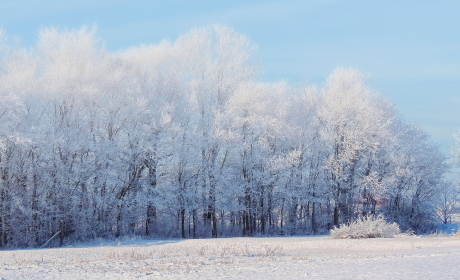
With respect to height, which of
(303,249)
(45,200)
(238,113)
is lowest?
(303,249)

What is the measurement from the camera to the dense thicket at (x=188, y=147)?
2195cm

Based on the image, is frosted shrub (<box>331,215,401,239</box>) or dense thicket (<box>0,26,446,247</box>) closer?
frosted shrub (<box>331,215,401,239</box>)

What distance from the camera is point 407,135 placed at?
34.5 m

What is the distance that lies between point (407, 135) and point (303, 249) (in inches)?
889

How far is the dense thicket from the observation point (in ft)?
72.0

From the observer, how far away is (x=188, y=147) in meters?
26.4

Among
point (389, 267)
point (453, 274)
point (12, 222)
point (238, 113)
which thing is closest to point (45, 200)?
point (12, 222)

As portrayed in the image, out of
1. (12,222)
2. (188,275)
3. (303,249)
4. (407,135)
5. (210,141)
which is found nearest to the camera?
(188,275)

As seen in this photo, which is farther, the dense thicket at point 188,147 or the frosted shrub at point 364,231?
the dense thicket at point 188,147

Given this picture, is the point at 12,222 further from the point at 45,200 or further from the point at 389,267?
the point at 389,267

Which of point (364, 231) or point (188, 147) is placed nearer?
point (364, 231)

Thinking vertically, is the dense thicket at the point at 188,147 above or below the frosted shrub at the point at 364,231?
above

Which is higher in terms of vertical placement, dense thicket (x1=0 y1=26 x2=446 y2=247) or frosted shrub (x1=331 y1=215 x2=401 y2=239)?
dense thicket (x1=0 y1=26 x2=446 y2=247)

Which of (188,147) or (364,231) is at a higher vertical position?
(188,147)
